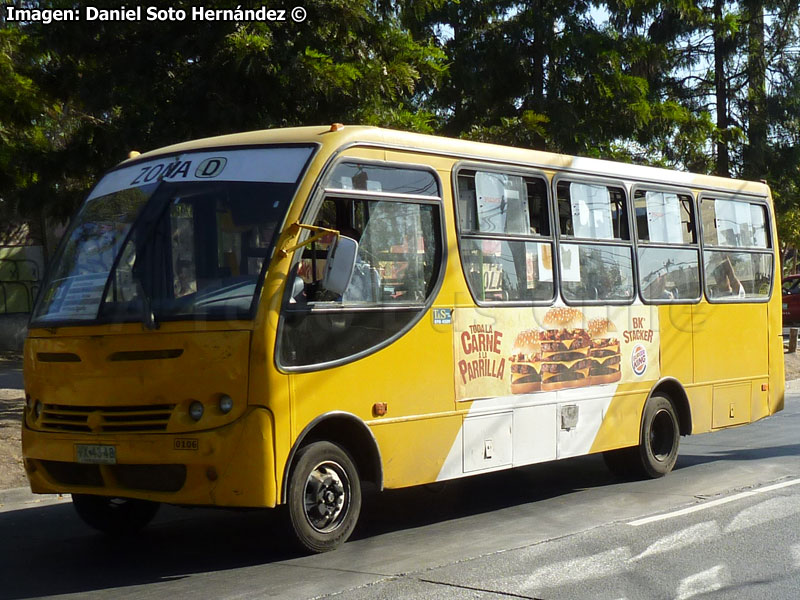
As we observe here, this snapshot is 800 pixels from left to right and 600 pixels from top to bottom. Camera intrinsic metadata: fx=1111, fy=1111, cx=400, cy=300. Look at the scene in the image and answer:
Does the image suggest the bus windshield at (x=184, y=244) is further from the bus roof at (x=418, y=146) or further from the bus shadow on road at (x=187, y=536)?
the bus shadow on road at (x=187, y=536)

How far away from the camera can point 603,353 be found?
387 inches

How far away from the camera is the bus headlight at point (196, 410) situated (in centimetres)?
684

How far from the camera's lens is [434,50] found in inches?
519

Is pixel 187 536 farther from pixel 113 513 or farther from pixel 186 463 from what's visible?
pixel 186 463

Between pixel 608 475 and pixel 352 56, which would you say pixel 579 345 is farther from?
pixel 352 56

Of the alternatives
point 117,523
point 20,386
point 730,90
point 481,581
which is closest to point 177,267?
point 117,523

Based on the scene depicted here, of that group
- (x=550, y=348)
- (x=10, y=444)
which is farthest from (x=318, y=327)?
(x=10, y=444)

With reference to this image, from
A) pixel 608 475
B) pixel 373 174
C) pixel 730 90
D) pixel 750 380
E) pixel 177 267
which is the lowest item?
pixel 608 475

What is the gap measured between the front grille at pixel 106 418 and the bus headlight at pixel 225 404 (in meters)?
0.32

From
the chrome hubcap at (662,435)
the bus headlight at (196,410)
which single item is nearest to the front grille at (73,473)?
the bus headlight at (196,410)

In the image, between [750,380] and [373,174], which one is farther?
[750,380]

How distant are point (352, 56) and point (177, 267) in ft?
18.6

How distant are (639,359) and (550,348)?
1460 mm

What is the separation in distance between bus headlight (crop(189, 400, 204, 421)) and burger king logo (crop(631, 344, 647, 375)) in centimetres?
476
